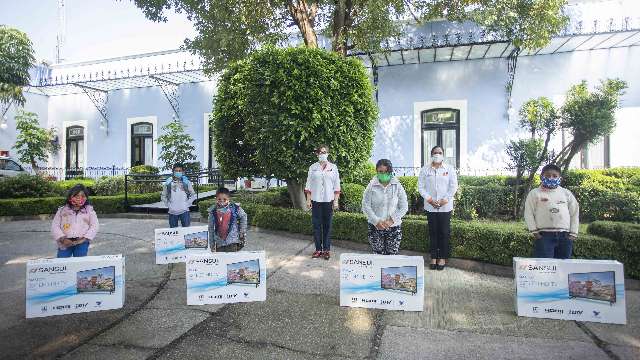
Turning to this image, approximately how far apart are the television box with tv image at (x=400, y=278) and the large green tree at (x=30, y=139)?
70.6ft

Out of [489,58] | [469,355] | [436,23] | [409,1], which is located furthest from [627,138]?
[469,355]

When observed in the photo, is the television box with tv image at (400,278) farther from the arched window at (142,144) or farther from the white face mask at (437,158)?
the arched window at (142,144)

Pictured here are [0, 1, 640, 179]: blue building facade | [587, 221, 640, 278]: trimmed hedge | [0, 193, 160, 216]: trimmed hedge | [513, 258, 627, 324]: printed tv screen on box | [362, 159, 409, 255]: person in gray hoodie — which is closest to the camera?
[513, 258, 627, 324]: printed tv screen on box

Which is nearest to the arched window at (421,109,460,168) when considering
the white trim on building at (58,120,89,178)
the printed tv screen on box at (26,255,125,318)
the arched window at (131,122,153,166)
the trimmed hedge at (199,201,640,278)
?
the trimmed hedge at (199,201,640,278)

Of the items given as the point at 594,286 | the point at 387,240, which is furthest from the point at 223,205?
the point at 594,286

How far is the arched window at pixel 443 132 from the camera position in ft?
49.0

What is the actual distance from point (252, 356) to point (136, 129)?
19.6 metres

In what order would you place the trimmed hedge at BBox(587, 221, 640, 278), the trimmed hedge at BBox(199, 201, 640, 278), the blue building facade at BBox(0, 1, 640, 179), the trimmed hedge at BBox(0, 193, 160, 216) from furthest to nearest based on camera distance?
1. the blue building facade at BBox(0, 1, 640, 179)
2. the trimmed hedge at BBox(0, 193, 160, 216)
3. the trimmed hedge at BBox(199, 201, 640, 278)
4. the trimmed hedge at BBox(587, 221, 640, 278)

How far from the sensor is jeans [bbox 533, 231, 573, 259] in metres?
5.05

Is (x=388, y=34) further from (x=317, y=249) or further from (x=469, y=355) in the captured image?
(x=469, y=355)

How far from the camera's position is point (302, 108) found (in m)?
8.49

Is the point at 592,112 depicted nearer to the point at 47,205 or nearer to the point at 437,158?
the point at 437,158

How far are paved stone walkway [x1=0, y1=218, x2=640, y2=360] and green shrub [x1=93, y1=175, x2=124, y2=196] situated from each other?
10009mm

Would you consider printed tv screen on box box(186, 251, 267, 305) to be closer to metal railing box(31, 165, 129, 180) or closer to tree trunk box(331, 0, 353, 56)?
tree trunk box(331, 0, 353, 56)
